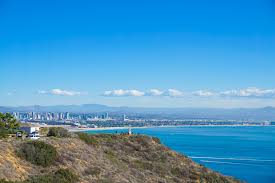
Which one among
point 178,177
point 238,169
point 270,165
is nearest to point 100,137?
point 178,177

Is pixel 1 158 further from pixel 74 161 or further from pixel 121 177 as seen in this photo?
pixel 121 177

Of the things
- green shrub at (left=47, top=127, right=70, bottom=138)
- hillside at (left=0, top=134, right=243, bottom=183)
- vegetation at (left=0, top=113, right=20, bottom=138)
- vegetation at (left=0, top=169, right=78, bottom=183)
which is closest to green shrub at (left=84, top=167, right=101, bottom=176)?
hillside at (left=0, top=134, right=243, bottom=183)

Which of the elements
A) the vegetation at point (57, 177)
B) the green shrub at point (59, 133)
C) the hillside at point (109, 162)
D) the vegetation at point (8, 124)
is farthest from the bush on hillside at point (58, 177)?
the vegetation at point (8, 124)

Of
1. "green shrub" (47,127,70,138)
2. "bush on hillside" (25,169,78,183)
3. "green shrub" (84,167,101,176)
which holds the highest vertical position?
"green shrub" (47,127,70,138)

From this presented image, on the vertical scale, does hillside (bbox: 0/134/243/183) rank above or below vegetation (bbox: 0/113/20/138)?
below

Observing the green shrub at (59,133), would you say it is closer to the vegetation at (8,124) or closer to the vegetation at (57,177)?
the vegetation at (8,124)

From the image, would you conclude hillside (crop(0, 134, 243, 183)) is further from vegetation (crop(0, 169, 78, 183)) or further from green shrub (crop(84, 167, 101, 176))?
vegetation (crop(0, 169, 78, 183))
